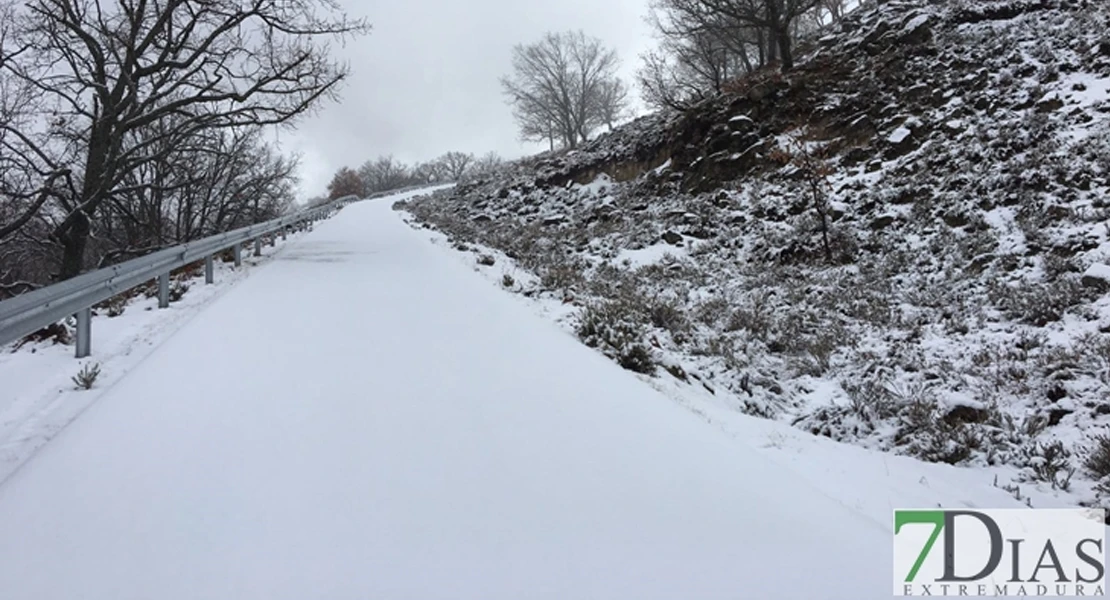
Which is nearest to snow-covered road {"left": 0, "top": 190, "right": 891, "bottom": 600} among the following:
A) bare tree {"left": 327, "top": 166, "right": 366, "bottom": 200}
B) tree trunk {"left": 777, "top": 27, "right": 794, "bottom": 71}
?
tree trunk {"left": 777, "top": 27, "right": 794, "bottom": 71}

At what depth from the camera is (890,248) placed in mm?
8906

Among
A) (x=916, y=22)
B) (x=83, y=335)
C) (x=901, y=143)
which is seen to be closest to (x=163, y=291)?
(x=83, y=335)

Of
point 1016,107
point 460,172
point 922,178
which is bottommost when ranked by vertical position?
point 922,178

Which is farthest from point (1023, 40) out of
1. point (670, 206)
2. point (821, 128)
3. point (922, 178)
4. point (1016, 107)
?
point (670, 206)

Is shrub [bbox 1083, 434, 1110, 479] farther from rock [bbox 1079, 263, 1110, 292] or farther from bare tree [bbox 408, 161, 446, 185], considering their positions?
bare tree [bbox 408, 161, 446, 185]

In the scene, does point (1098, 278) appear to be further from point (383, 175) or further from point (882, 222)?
point (383, 175)

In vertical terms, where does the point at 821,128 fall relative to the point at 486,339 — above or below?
above

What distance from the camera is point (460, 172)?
108938 millimetres

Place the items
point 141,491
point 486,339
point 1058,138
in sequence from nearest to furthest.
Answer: point 141,491, point 486,339, point 1058,138

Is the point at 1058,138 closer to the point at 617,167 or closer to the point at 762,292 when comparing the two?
the point at 762,292

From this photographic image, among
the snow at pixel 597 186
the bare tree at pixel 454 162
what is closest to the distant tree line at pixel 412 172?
the bare tree at pixel 454 162

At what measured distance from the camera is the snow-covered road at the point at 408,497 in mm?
1932

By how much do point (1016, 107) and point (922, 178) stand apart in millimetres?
3044

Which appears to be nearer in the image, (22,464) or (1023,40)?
(22,464)
